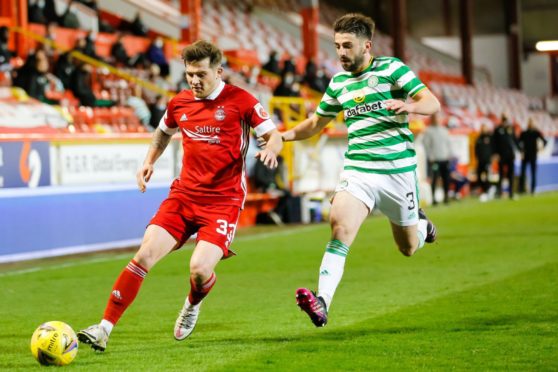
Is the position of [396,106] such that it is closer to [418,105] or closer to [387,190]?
[418,105]

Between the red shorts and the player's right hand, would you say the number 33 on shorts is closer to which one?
the red shorts

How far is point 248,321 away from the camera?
8711mm

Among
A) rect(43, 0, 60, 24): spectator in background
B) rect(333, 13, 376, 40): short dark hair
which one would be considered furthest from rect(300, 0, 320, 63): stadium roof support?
rect(333, 13, 376, 40): short dark hair

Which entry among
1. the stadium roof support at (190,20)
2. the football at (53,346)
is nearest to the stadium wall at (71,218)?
the football at (53,346)

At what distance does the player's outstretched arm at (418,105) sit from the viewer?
283 inches

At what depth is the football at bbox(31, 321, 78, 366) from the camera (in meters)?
6.73

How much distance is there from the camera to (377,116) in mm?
7723

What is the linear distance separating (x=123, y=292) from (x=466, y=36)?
40958mm

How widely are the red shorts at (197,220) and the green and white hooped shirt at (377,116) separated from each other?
108 centimetres

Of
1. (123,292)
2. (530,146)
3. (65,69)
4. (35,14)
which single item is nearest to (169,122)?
(123,292)

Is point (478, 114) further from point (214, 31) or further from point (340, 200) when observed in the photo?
point (340, 200)

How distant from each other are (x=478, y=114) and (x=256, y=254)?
29.7 metres

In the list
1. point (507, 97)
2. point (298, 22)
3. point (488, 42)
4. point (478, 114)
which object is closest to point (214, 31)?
point (298, 22)

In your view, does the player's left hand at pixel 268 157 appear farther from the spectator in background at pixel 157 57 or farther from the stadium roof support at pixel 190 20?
the stadium roof support at pixel 190 20
